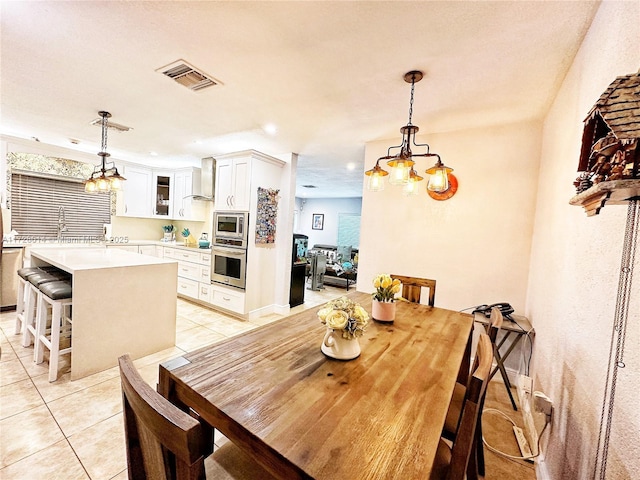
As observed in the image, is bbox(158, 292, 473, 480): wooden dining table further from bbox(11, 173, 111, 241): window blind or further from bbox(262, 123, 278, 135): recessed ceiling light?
bbox(11, 173, 111, 241): window blind

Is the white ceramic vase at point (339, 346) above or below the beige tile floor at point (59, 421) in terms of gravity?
above

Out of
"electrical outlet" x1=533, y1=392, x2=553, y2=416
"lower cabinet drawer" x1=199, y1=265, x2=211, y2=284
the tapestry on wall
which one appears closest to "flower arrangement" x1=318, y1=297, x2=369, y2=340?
"electrical outlet" x1=533, y1=392, x2=553, y2=416

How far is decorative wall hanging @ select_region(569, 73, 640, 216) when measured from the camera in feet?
2.17

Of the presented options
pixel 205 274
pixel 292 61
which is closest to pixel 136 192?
pixel 205 274

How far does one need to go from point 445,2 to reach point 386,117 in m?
1.33

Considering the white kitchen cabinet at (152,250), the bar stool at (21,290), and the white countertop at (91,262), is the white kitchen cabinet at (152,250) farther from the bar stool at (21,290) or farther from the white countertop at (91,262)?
the white countertop at (91,262)

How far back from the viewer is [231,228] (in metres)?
3.96

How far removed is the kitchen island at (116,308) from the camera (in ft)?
7.29

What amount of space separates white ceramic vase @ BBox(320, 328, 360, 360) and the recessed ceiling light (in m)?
2.56

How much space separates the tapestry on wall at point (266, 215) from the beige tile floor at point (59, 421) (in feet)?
6.04

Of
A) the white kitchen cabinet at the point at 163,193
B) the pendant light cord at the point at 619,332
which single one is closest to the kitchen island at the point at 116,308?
the white kitchen cabinet at the point at 163,193

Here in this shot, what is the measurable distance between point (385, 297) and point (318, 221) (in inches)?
315

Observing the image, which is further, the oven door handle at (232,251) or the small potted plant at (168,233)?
the small potted plant at (168,233)

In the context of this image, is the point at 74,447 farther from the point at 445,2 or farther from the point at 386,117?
the point at 386,117
